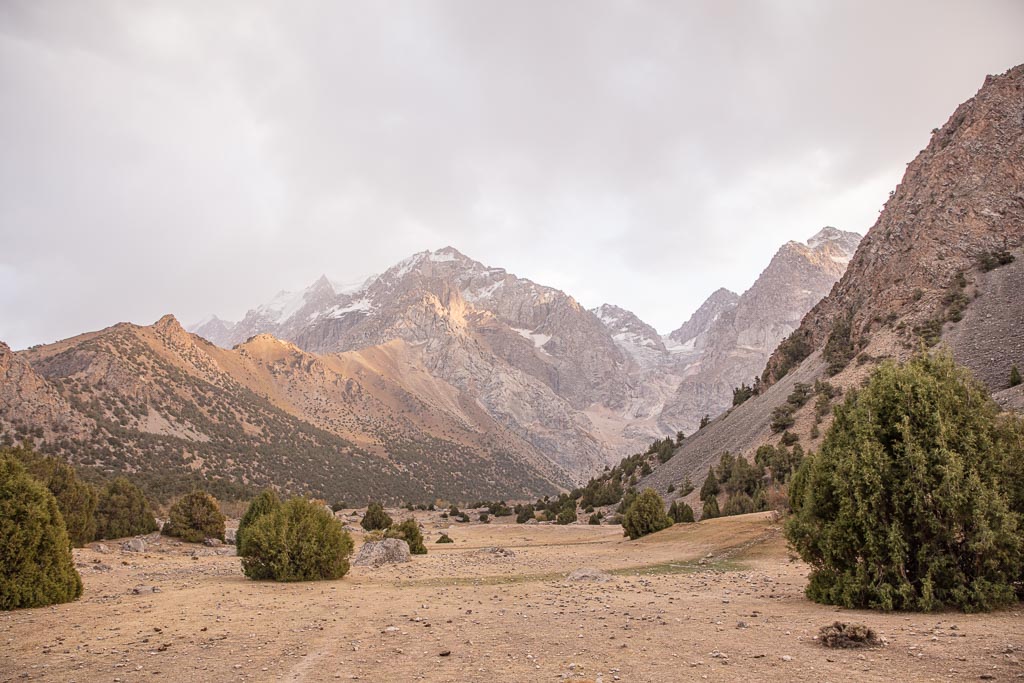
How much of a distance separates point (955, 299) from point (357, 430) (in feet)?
271

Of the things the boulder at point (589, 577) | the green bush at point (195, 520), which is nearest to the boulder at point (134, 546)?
the green bush at point (195, 520)

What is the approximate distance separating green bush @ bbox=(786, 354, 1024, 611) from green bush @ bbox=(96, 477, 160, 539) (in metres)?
27.0

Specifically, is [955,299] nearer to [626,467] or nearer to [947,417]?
[626,467]

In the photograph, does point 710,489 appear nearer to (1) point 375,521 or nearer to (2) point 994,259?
(1) point 375,521

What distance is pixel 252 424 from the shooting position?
7350cm

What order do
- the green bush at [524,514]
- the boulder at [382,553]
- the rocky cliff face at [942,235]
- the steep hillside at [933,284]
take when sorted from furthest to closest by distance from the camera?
the green bush at [524,514], the rocky cliff face at [942,235], the steep hillside at [933,284], the boulder at [382,553]

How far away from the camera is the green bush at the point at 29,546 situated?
10.2m

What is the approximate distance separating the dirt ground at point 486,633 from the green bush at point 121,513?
34.8 ft

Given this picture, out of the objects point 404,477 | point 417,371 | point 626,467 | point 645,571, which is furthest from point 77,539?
point 417,371

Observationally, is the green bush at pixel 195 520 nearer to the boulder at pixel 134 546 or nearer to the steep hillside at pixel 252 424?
the boulder at pixel 134 546

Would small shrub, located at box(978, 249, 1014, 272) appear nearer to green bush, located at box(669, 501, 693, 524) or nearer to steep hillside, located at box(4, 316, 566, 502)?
green bush, located at box(669, 501, 693, 524)

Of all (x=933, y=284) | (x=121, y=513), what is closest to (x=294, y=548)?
(x=121, y=513)

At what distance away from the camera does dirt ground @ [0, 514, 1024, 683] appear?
19.2ft

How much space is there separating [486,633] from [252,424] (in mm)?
73405
